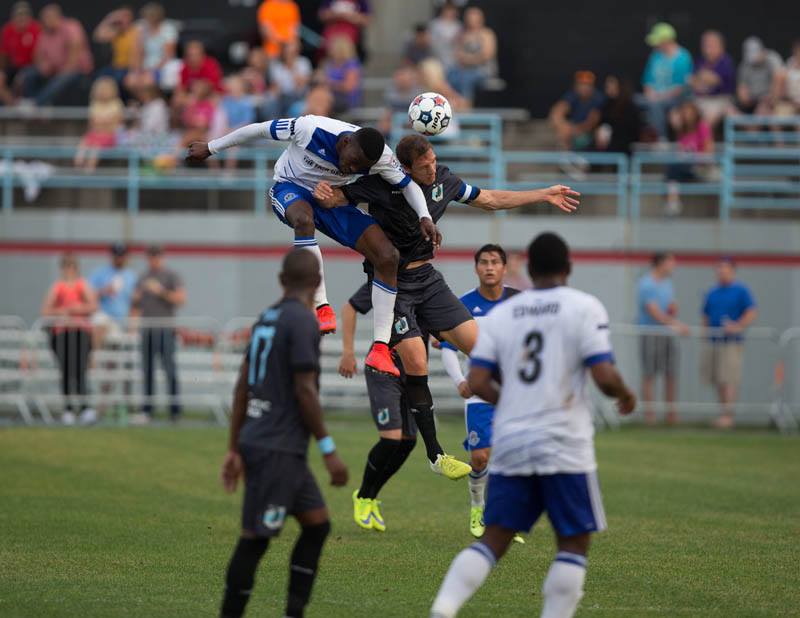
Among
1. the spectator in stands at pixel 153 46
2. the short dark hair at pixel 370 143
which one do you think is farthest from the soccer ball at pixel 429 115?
the spectator in stands at pixel 153 46

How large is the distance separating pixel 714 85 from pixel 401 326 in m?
14.4

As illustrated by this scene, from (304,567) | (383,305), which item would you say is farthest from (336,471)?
(383,305)

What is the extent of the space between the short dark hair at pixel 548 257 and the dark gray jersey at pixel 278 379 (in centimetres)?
116

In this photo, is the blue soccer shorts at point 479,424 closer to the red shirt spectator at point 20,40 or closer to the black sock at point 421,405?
the black sock at point 421,405

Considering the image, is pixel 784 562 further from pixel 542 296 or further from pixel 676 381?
pixel 676 381

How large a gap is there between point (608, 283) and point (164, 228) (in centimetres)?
725

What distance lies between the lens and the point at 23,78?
25625 mm

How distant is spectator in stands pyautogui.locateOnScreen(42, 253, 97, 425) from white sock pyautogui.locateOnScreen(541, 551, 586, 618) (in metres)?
14.2

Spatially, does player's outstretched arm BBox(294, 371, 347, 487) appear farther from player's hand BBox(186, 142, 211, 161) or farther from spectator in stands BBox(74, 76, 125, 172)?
spectator in stands BBox(74, 76, 125, 172)

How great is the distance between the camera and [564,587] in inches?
281

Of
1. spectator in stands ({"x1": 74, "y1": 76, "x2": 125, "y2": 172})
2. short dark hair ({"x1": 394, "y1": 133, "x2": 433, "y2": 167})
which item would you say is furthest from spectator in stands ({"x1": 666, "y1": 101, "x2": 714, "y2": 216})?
short dark hair ({"x1": 394, "y1": 133, "x2": 433, "y2": 167})

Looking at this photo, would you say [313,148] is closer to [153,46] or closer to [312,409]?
[312,409]

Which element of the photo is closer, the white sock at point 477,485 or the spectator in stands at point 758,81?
the white sock at point 477,485

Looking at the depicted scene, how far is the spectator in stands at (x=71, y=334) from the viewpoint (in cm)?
2056
